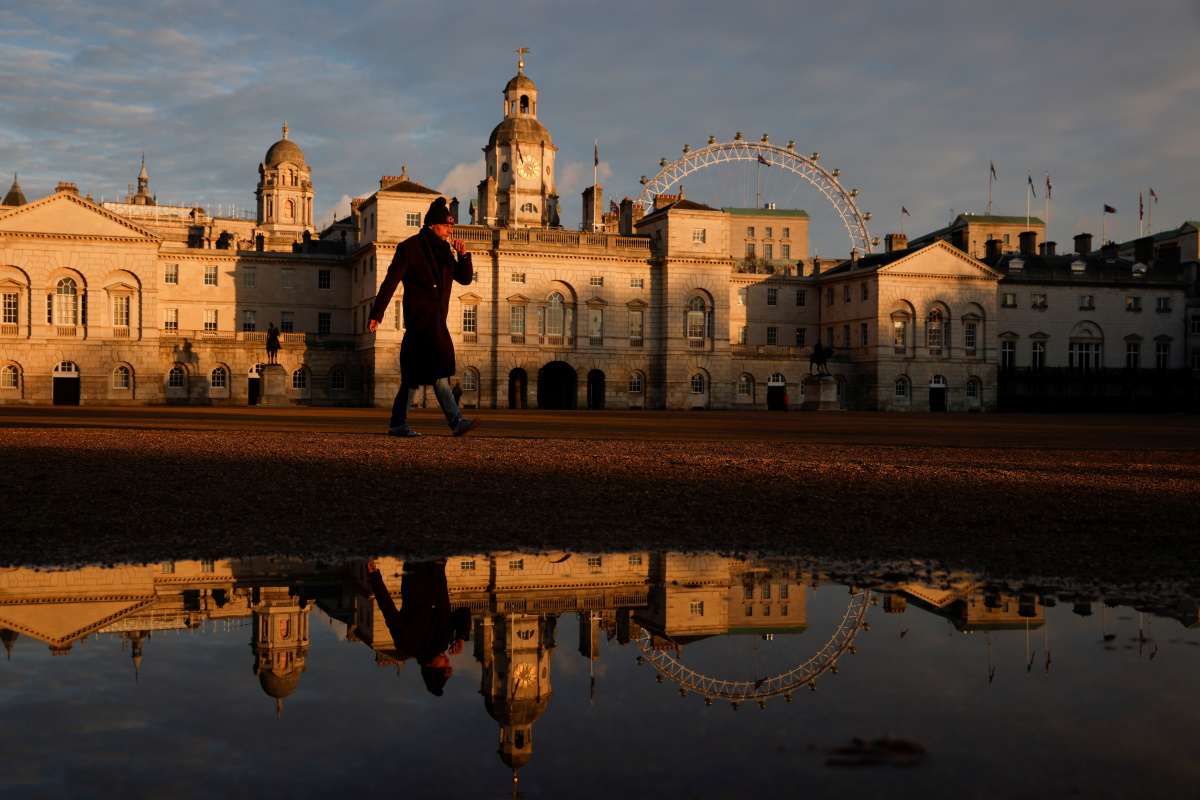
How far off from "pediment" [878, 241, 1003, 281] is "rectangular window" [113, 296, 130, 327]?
45398 mm

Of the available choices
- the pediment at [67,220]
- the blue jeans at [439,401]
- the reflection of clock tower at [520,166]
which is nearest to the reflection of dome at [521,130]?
the reflection of clock tower at [520,166]

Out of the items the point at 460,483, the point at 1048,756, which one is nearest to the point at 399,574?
the point at 1048,756

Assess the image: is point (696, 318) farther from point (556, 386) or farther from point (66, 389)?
point (66, 389)

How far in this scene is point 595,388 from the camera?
64.1 metres

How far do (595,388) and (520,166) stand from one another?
18.3m

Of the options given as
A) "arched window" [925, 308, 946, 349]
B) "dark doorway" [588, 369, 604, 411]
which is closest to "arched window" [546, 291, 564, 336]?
"dark doorway" [588, 369, 604, 411]

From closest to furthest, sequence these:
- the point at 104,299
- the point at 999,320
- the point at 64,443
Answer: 1. the point at 64,443
2. the point at 104,299
3. the point at 999,320

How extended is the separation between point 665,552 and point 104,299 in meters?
59.0

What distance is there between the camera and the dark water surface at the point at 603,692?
271 centimetres

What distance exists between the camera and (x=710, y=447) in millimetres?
16203

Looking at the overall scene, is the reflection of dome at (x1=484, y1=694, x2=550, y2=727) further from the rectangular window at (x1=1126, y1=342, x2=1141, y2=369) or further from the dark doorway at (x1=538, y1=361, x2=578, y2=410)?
the rectangular window at (x1=1126, y1=342, x2=1141, y2=369)

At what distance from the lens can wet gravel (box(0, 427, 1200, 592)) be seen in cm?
656

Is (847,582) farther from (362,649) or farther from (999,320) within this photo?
(999,320)

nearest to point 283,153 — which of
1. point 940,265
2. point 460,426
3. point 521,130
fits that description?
point 521,130
